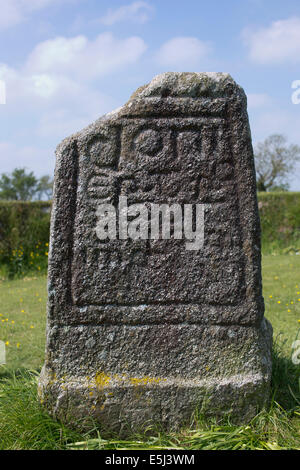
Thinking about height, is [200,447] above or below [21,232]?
below

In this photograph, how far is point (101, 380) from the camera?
2.45m

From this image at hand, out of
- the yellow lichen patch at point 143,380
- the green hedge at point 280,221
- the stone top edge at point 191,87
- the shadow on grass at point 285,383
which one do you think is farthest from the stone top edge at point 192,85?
the green hedge at point 280,221

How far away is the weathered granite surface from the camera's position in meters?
2.47

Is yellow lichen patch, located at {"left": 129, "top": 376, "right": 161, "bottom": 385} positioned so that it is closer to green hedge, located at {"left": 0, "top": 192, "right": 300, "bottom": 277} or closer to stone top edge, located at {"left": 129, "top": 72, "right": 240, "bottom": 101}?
stone top edge, located at {"left": 129, "top": 72, "right": 240, "bottom": 101}

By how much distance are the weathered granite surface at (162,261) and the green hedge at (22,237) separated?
20.7 feet

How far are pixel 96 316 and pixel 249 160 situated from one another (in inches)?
49.8

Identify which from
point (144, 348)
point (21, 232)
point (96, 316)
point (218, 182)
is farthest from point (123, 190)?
point (21, 232)

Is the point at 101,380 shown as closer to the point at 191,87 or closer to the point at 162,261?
the point at 162,261

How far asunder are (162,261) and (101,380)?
764mm

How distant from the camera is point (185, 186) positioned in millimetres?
2504

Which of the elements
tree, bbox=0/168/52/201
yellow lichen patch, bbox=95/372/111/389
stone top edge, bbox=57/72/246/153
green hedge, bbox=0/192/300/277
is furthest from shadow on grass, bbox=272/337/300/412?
tree, bbox=0/168/52/201

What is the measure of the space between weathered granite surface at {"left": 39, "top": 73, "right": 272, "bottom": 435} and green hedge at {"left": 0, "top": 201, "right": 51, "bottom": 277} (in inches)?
249
